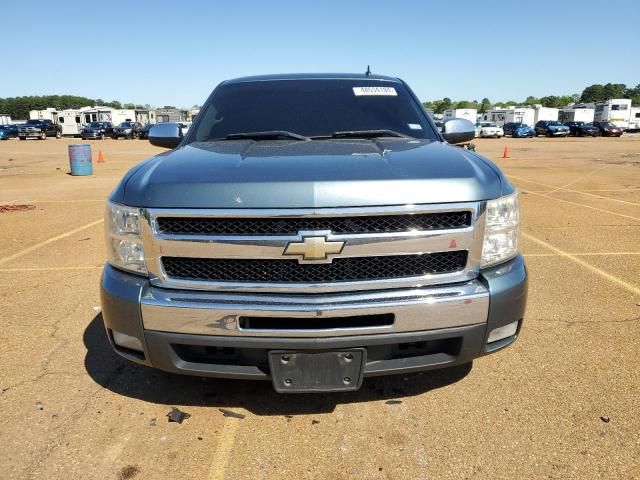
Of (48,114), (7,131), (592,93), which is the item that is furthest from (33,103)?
(592,93)

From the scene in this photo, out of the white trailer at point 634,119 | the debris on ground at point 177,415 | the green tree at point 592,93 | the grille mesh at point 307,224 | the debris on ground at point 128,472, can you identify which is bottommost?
the debris on ground at point 128,472

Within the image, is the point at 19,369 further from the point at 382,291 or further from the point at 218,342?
the point at 382,291

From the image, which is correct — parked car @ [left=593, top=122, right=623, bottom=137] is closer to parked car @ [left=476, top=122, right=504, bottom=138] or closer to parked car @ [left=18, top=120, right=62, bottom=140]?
parked car @ [left=476, top=122, right=504, bottom=138]

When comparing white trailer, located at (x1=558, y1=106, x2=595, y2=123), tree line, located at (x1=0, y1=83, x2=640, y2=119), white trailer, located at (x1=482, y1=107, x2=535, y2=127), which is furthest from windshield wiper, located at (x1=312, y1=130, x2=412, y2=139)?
tree line, located at (x1=0, y1=83, x2=640, y2=119)

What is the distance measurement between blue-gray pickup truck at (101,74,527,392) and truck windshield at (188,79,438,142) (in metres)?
0.98

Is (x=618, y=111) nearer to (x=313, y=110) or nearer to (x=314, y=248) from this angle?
→ (x=313, y=110)

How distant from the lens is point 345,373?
223cm

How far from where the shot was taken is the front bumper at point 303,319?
216 centimetres

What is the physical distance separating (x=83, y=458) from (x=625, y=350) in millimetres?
3290

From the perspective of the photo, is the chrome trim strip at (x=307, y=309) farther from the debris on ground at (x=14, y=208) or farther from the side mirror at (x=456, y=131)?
the debris on ground at (x=14, y=208)

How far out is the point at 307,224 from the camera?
7.00 ft

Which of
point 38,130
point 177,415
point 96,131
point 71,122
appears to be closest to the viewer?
point 177,415

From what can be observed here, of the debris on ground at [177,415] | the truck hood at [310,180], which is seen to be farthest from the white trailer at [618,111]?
the debris on ground at [177,415]

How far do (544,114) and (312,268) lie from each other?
68895 mm
